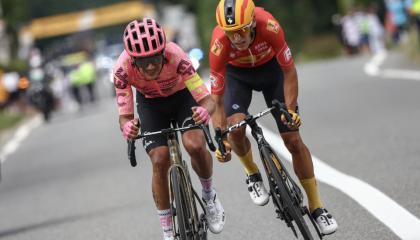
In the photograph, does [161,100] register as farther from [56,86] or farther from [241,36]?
[56,86]

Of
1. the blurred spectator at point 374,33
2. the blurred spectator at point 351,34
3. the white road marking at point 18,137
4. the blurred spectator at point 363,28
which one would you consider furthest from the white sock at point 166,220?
the blurred spectator at point 351,34

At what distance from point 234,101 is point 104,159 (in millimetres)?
9832

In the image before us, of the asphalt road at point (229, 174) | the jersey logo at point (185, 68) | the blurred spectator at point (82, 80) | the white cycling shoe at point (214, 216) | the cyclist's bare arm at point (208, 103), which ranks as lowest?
the blurred spectator at point (82, 80)

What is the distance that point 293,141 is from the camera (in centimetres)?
916

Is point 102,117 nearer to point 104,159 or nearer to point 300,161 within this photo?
point 104,159

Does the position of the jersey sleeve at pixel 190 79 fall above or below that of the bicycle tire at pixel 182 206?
above

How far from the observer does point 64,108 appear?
38.2 m

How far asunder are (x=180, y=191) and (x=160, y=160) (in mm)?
371

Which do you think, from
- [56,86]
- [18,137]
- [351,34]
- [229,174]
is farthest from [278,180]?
[351,34]

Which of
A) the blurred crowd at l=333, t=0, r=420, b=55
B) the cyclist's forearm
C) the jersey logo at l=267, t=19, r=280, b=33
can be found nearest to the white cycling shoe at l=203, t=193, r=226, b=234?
the cyclist's forearm

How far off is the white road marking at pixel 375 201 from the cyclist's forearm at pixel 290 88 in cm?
120

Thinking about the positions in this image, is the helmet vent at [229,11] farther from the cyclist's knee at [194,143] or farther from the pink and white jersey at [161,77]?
the cyclist's knee at [194,143]

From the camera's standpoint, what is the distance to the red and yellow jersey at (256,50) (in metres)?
9.02

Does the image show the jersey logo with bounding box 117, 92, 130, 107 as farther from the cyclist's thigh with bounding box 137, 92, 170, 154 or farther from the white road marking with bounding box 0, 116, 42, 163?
the white road marking with bounding box 0, 116, 42, 163
